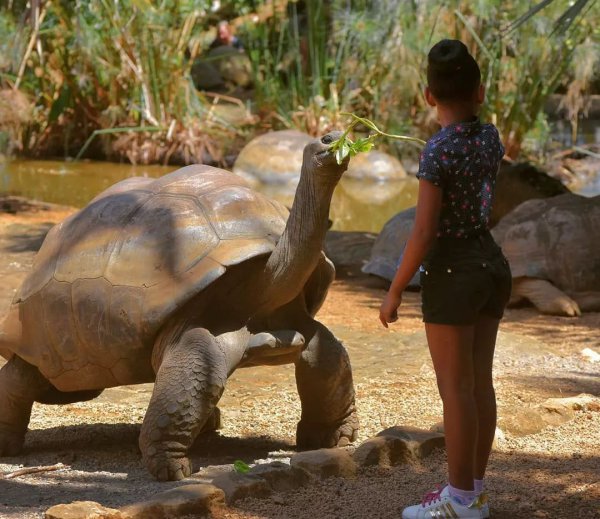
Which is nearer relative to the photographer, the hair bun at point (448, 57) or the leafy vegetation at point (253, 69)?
the hair bun at point (448, 57)

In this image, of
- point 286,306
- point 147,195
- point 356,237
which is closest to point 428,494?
point 286,306

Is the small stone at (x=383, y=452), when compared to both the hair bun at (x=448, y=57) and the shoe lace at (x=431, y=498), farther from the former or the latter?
the hair bun at (x=448, y=57)

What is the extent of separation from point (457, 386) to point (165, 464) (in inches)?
57.3

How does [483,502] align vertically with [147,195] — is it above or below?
below

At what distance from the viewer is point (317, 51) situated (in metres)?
16.4

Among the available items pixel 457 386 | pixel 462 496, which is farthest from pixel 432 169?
pixel 462 496

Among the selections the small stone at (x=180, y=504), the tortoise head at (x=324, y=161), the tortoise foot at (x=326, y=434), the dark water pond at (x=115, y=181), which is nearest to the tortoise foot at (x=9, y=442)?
the tortoise foot at (x=326, y=434)

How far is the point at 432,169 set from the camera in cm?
295

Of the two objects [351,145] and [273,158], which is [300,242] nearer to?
[351,145]

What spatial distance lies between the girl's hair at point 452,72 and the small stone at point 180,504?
138cm

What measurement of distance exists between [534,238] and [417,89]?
8245 mm

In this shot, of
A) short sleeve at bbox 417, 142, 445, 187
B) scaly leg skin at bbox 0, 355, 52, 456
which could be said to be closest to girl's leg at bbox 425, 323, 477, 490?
short sleeve at bbox 417, 142, 445, 187

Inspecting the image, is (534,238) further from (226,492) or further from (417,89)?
(417,89)

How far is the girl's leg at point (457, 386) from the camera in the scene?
2.98m
